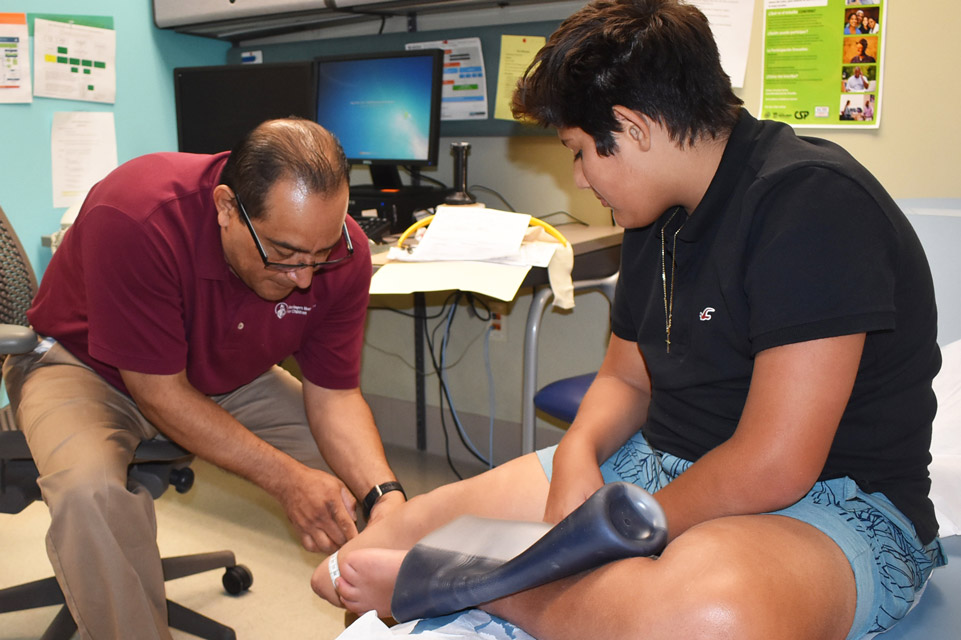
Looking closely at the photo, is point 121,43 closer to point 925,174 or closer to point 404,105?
point 404,105

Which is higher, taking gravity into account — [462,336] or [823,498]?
[823,498]

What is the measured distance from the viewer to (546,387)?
5.81 ft

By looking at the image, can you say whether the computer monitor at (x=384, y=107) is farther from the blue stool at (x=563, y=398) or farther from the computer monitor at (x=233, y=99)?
the blue stool at (x=563, y=398)

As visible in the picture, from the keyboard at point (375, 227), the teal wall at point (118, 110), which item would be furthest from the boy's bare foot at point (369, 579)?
the teal wall at point (118, 110)

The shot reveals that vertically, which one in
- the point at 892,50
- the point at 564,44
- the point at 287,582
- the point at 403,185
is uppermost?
the point at 892,50

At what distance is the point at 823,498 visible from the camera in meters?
0.85

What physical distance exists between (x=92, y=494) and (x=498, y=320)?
1461mm

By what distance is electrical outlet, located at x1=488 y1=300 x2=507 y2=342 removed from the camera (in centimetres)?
249

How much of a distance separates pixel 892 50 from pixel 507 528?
4.37 feet

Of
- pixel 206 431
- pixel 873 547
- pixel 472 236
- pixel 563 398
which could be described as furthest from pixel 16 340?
pixel 873 547

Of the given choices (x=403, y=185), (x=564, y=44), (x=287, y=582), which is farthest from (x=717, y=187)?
(x=403, y=185)

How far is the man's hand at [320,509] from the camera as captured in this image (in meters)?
1.27

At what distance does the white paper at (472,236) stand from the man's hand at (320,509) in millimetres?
578

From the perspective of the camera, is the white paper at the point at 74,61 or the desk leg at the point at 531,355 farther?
the white paper at the point at 74,61
